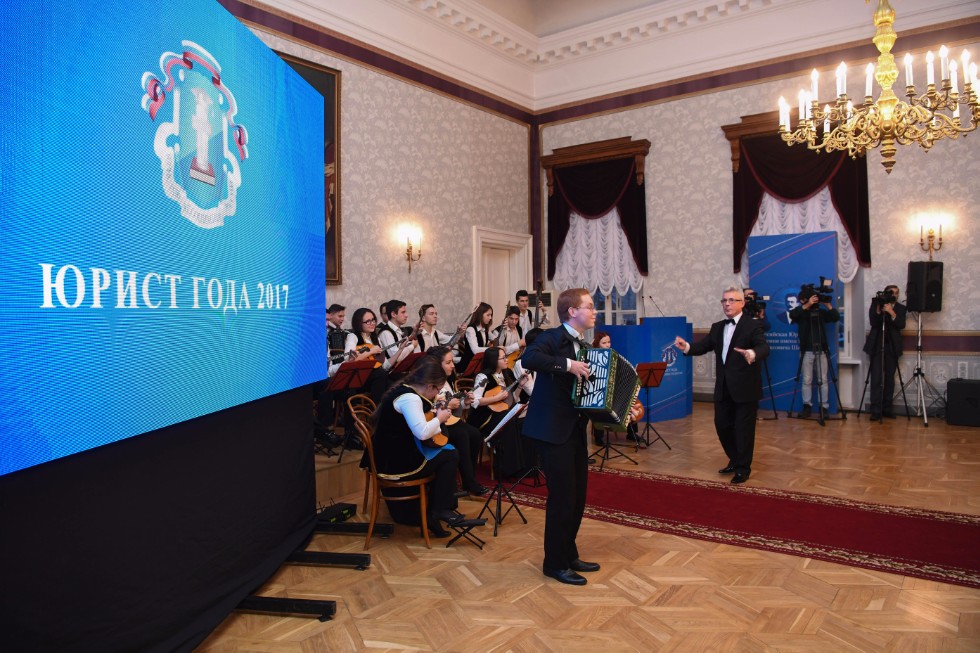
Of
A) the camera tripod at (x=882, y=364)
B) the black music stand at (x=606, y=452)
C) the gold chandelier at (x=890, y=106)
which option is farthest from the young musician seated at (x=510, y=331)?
the camera tripod at (x=882, y=364)

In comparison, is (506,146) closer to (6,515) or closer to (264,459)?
(264,459)

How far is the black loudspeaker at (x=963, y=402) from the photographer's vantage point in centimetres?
822

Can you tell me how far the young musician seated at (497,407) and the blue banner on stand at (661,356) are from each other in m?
2.87

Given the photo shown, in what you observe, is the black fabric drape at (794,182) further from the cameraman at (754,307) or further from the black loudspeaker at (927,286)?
the cameraman at (754,307)

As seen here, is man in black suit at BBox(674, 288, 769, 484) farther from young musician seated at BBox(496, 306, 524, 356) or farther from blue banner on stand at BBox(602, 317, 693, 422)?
young musician seated at BBox(496, 306, 524, 356)

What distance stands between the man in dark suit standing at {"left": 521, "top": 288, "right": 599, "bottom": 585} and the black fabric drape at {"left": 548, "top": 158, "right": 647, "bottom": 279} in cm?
758

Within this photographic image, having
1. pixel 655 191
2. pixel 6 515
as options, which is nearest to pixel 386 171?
pixel 655 191

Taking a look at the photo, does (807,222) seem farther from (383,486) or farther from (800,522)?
(383,486)

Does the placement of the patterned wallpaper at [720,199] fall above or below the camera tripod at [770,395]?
above

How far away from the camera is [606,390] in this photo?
3570 mm

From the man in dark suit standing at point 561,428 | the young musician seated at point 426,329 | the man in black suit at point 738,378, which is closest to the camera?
the man in dark suit standing at point 561,428

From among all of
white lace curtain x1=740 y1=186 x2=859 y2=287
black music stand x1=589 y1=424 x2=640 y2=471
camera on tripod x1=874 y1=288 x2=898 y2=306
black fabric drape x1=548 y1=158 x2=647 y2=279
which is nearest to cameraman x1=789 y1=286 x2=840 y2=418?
camera on tripod x1=874 y1=288 x2=898 y2=306

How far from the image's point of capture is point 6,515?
84.0 inches

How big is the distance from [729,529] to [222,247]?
3.72m
